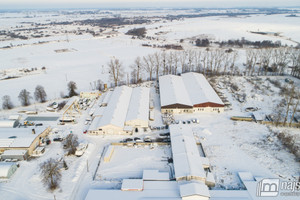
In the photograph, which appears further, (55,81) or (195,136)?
(55,81)

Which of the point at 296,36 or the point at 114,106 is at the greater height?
the point at 296,36

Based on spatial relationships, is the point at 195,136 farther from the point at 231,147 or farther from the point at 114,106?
the point at 114,106

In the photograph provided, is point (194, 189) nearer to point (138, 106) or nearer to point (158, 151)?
point (158, 151)

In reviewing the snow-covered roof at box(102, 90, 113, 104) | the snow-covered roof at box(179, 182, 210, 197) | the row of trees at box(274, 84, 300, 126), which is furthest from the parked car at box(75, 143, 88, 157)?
the row of trees at box(274, 84, 300, 126)

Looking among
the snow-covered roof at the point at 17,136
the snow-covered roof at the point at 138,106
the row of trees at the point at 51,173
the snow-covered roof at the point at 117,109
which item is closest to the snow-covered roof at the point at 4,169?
the row of trees at the point at 51,173

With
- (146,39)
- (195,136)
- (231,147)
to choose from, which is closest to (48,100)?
(195,136)

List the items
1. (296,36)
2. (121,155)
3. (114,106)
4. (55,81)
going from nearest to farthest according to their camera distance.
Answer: (121,155) < (114,106) < (55,81) < (296,36)
